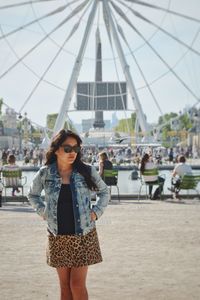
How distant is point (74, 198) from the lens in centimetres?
507

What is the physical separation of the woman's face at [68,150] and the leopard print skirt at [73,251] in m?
0.57

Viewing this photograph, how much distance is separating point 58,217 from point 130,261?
328cm

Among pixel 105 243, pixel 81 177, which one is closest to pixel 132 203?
pixel 105 243

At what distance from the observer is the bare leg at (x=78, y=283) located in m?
5.07

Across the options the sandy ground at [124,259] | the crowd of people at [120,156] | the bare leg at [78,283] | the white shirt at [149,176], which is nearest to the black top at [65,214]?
the bare leg at [78,283]

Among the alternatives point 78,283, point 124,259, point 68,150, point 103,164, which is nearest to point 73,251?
point 78,283

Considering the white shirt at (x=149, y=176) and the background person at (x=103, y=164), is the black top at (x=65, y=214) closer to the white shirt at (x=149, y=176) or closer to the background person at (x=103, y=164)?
the background person at (x=103, y=164)

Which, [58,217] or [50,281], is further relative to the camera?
[50,281]

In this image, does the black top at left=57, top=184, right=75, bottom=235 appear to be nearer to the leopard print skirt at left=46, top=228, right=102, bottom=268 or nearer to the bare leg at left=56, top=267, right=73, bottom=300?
the leopard print skirt at left=46, top=228, right=102, bottom=268

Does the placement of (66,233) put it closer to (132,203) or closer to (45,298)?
(45,298)

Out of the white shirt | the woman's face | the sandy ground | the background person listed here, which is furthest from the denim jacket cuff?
the white shirt

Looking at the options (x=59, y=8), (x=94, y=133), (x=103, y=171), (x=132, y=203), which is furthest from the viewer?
(x=94, y=133)

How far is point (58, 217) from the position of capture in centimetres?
509

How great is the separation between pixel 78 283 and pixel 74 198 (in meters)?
0.62
